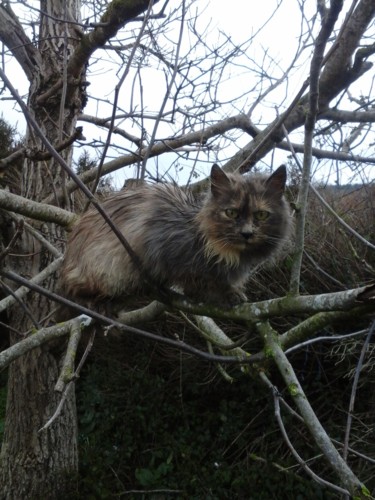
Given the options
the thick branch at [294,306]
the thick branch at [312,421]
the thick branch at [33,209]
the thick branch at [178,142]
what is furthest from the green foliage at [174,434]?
the thick branch at [312,421]

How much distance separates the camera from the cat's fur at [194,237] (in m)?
2.65

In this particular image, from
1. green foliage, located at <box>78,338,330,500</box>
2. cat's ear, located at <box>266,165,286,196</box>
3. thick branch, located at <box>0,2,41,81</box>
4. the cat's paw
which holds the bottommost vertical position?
green foliage, located at <box>78,338,330,500</box>

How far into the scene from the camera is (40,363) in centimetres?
522

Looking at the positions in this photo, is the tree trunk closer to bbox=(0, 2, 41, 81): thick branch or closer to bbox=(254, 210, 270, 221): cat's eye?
bbox=(0, 2, 41, 81): thick branch

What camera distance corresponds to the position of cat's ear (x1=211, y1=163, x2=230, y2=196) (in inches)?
107

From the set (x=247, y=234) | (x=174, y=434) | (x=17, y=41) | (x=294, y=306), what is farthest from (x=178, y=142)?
(x=174, y=434)

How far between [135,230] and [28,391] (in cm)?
304

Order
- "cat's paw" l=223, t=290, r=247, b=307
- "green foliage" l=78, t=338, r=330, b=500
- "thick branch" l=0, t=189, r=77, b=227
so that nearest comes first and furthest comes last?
"cat's paw" l=223, t=290, r=247, b=307
"thick branch" l=0, t=189, r=77, b=227
"green foliage" l=78, t=338, r=330, b=500

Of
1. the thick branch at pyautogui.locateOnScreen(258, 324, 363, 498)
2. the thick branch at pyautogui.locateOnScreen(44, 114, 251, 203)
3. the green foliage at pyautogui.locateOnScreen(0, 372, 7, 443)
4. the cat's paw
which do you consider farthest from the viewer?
the green foliage at pyautogui.locateOnScreen(0, 372, 7, 443)

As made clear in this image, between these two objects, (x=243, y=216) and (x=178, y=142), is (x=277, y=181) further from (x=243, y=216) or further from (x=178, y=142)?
(x=178, y=142)

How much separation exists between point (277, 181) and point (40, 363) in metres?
3.43

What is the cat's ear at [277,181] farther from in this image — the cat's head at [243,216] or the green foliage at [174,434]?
the green foliage at [174,434]

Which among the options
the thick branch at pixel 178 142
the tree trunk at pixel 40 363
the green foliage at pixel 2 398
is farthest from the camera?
the green foliage at pixel 2 398

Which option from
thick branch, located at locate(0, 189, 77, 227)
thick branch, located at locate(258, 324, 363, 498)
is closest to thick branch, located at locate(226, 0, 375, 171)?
thick branch, located at locate(0, 189, 77, 227)
